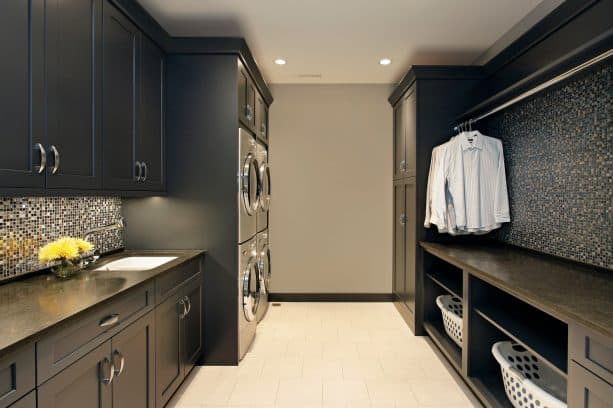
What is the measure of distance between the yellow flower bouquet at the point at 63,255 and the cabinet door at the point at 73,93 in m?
0.31

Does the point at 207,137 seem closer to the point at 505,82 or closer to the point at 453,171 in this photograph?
the point at 453,171

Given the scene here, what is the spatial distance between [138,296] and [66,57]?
1.17 meters

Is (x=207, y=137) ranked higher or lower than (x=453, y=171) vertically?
higher

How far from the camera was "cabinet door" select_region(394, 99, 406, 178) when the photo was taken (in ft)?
12.9

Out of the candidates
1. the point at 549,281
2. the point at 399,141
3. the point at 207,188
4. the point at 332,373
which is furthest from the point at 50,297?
the point at 399,141

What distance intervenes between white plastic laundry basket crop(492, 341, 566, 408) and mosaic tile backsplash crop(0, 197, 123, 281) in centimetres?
254

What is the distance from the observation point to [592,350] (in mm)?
1271

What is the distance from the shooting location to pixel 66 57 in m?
1.66

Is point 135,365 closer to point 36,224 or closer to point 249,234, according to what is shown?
point 36,224

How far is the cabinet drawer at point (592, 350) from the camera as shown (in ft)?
3.93

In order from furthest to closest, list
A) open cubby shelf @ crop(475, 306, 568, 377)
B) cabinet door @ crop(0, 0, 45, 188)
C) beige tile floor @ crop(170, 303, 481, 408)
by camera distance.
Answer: beige tile floor @ crop(170, 303, 481, 408) < open cubby shelf @ crop(475, 306, 568, 377) < cabinet door @ crop(0, 0, 45, 188)

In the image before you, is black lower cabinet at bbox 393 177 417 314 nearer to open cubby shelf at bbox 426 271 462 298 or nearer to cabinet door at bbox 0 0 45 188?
open cubby shelf at bbox 426 271 462 298

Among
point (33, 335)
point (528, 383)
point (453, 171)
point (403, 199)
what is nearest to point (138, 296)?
point (33, 335)

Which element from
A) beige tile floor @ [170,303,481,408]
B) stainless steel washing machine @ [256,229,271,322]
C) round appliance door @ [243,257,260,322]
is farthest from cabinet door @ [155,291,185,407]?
stainless steel washing machine @ [256,229,271,322]
